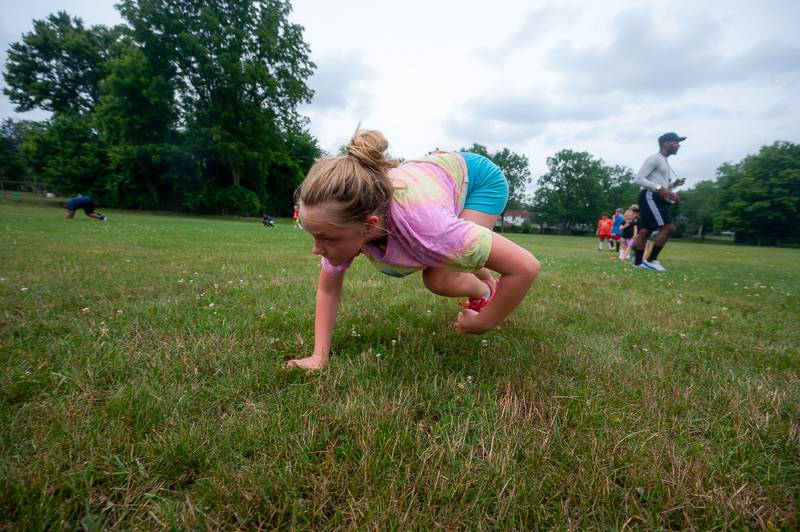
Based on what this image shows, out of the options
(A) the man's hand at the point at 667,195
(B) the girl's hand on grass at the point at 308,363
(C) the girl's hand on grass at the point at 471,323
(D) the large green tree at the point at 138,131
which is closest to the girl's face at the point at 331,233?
(B) the girl's hand on grass at the point at 308,363

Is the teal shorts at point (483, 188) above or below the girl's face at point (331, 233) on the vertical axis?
above

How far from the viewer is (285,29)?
3669cm

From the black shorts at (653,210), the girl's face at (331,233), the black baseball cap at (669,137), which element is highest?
the black baseball cap at (669,137)

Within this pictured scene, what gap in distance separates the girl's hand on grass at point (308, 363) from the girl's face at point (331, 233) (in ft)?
2.23

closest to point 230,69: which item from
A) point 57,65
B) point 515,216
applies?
point 57,65

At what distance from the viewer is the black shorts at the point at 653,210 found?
25.4ft

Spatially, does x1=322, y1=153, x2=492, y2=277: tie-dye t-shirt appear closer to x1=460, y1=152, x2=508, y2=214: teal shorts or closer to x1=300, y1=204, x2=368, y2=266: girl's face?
x1=300, y1=204, x2=368, y2=266: girl's face

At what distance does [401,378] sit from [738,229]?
70154 mm

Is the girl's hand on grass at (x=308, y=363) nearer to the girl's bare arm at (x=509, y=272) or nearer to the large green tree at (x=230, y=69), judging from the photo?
the girl's bare arm at (x=509, y=272)

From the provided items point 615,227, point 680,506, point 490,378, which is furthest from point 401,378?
point 615,227

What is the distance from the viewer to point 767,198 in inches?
1929

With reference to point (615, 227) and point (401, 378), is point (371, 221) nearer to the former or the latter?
point (401, 378)

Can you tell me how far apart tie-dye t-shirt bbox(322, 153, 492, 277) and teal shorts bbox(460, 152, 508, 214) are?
58 cm

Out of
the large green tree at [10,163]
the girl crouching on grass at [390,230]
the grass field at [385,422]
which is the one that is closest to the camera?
the grass field at [385,422]
